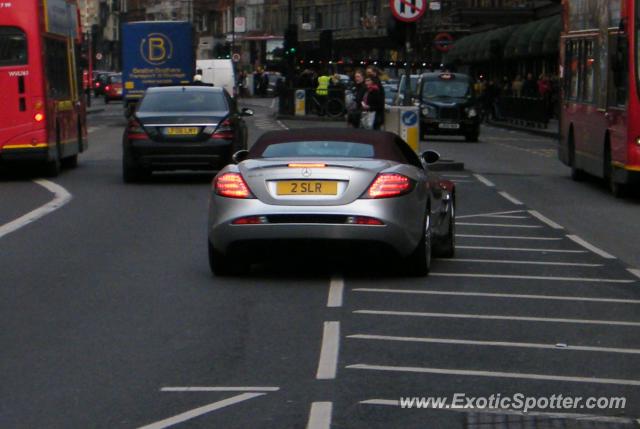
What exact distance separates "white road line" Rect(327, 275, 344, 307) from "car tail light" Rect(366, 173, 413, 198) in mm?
716

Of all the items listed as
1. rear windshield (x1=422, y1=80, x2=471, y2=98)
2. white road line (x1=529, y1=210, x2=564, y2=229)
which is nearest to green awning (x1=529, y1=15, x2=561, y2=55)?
rear windshield (x1=422, y1=80, x2=471, y2=98)

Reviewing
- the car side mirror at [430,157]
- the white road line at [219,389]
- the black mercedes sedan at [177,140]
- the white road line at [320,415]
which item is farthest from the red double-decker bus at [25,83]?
the white road line at [320,415]

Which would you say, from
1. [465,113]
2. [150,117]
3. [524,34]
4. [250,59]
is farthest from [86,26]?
[150,117]

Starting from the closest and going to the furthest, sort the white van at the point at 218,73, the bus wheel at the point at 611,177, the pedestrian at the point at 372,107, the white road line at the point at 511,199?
the white road line at the point at 511,199
the bus wheel at the point at 611,177
the pedestrian at the point at 372,107
the white van at the point at 218,73

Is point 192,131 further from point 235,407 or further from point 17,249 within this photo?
point 235,407

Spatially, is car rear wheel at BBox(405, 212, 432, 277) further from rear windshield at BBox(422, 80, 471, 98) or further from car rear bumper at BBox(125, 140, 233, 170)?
rear windshield at BBox(422, 80, 471, 98)

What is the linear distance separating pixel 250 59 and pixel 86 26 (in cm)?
2831

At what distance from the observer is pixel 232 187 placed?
13023 mm

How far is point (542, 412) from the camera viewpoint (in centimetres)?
775

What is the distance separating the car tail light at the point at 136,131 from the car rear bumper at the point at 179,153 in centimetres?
8

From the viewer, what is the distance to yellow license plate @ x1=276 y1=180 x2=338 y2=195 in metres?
12.8

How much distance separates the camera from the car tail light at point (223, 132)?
25366mm

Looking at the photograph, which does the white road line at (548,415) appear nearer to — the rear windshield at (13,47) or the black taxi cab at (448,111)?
the rear windshield at (13,47)

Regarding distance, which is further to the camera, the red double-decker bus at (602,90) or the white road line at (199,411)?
the red double-decker bus at (602,90)
